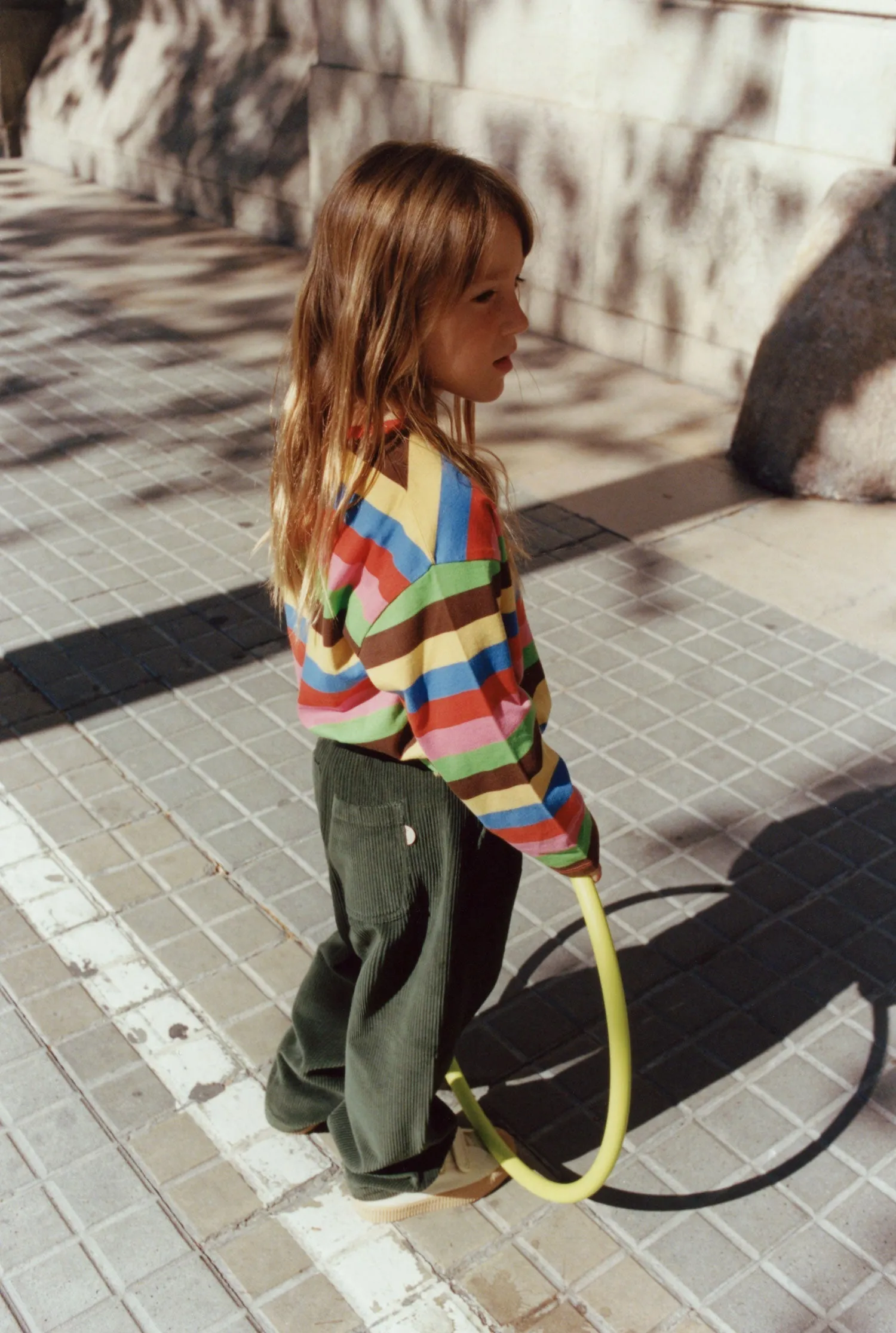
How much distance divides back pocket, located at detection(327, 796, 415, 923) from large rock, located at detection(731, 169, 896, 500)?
12.7ft

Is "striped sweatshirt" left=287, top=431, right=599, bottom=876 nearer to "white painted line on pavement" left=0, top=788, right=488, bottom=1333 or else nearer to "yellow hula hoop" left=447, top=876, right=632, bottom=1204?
"yellow hula hoop" left=447, top=876, right=632, bottom=1204

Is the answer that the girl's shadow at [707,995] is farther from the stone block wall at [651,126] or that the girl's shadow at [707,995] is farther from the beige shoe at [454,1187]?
the stone block wall at [651,126]

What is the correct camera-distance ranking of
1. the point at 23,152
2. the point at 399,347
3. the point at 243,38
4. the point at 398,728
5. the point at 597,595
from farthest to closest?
the point at 23,152 < the point at 243,38 < the point at 597,595 < the point at 398,728 < the point at 399,347

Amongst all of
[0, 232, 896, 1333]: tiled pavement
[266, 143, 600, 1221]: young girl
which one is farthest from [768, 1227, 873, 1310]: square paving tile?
[266, 143, 600, 1221]: young girl

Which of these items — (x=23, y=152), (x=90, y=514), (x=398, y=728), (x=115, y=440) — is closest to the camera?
(x=398, y=728)

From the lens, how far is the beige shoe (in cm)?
260

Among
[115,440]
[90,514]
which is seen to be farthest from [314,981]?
[115,440]

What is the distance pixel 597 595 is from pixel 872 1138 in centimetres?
241

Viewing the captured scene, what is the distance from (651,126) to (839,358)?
1900mm

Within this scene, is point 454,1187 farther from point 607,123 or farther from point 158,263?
point 158,263

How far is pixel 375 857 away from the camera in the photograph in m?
2.23

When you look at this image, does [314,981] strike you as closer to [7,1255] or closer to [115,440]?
[7,1255]

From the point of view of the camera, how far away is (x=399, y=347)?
6.51 ft

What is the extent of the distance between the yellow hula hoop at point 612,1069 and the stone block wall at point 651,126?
4265 mm
